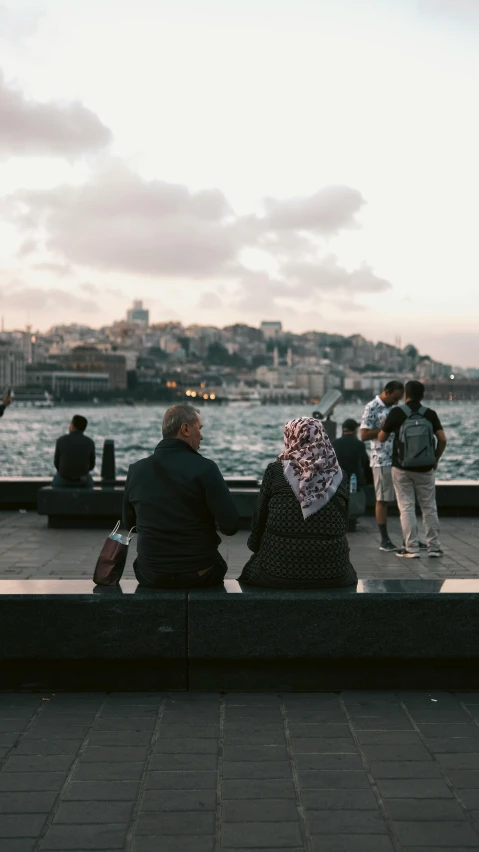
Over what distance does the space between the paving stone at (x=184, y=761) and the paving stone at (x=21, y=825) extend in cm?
62

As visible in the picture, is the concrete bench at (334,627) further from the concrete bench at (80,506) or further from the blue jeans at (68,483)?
the blue jeans at (68,483)

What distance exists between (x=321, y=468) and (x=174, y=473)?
0.72m

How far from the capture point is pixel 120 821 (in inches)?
144

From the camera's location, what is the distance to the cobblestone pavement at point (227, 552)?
930cm

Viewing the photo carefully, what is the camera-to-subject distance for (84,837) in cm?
351

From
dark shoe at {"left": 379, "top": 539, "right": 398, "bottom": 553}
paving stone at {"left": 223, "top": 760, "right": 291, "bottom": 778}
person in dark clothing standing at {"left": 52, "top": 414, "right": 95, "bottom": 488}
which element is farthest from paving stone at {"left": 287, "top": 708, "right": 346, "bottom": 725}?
person in dark clothing standing at {"left": 52, "top": 414, "right": 95, "bottom": 488}

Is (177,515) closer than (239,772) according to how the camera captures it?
No

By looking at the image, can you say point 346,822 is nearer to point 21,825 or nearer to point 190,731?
point 21,825

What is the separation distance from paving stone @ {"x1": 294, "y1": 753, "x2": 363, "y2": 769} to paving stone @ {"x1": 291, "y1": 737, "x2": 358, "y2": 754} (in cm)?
4

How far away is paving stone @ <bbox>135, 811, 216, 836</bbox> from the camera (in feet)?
11.7

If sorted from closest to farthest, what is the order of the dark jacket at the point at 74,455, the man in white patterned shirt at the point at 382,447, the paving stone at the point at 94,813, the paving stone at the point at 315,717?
the paving stone at the point at 94,813 < the paving stone at the point at 315,717 < the man in white patterned shirt at the point at 382,447 < the dark jacket at the point at 74,455

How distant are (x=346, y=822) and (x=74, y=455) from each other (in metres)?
10.0

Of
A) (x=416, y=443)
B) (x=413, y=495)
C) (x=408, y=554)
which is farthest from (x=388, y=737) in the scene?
(x=408, y=554)

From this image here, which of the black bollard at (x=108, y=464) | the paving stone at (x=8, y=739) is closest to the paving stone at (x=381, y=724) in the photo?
the paving stone at (x=8, y=739)
